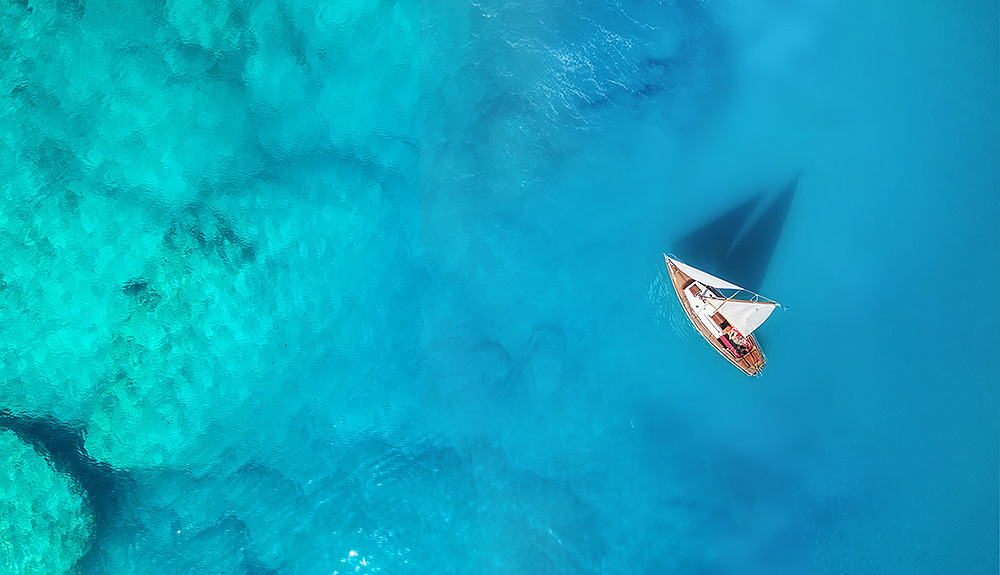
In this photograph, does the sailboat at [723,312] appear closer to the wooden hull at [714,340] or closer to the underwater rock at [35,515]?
the wooden hull at [714,340]

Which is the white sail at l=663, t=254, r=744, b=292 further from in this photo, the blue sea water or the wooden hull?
the blue sea water

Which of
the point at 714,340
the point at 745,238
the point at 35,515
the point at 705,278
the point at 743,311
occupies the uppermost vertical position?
the point at 745,238

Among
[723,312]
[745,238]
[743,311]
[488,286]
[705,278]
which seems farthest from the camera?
[745,238]

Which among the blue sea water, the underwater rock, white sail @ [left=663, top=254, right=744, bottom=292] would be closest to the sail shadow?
the blue sea water

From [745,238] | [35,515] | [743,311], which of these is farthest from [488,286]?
[35,515]

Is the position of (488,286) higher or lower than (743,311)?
lower

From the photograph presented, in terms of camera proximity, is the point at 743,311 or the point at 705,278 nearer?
the point at 743,311

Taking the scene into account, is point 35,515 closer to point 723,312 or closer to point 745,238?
point 723,312

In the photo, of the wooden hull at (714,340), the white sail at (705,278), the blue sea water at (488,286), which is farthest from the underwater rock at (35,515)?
the white sail at (705,278)
